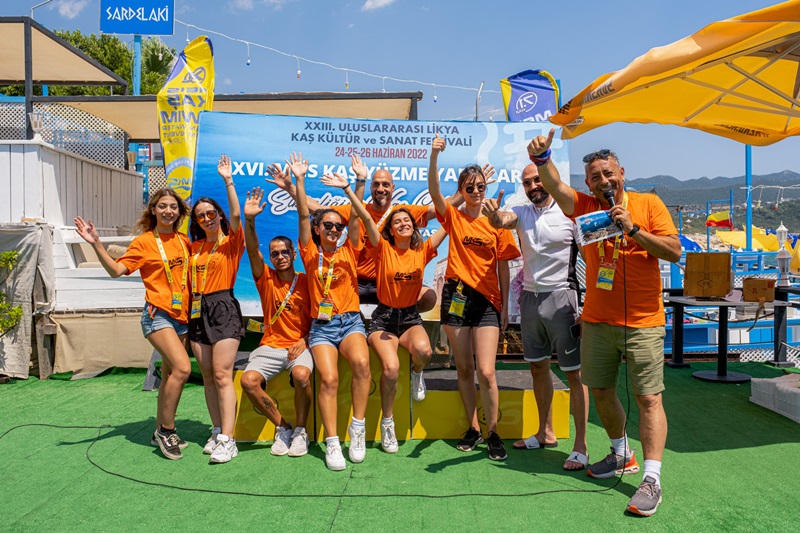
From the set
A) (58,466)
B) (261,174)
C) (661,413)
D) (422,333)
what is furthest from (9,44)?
(661,413)

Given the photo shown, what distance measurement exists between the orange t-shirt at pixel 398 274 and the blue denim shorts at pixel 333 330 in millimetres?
259

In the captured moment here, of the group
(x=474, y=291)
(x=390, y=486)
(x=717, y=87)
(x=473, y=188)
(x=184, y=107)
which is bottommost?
(x=390, y=486)

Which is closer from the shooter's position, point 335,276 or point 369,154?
point 335,276

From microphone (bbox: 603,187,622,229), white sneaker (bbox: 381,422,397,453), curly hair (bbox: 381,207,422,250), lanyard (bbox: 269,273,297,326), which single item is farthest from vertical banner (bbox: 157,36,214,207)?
microphone (bbox: 603,187,622,229)

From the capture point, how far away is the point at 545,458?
417 cm

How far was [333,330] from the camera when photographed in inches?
170

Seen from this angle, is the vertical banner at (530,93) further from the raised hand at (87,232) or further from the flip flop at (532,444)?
the raised hand at (87,232)

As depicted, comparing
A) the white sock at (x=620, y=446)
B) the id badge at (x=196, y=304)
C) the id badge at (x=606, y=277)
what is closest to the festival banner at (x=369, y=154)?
the id badge at (x=196, y=304)

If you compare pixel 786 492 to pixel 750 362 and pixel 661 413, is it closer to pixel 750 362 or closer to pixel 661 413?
pixel 661 413

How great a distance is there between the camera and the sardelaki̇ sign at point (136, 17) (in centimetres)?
1252

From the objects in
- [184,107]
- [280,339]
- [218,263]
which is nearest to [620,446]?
[280,339]

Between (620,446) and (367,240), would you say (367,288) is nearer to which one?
(367,240)

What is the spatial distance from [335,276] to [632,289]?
1876 mm

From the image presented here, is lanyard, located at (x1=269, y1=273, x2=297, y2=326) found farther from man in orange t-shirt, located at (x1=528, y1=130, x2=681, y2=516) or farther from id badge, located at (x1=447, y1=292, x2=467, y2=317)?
man in orange t-shirt, located at (x1=528, y1=130, x2=681, y2=516)
